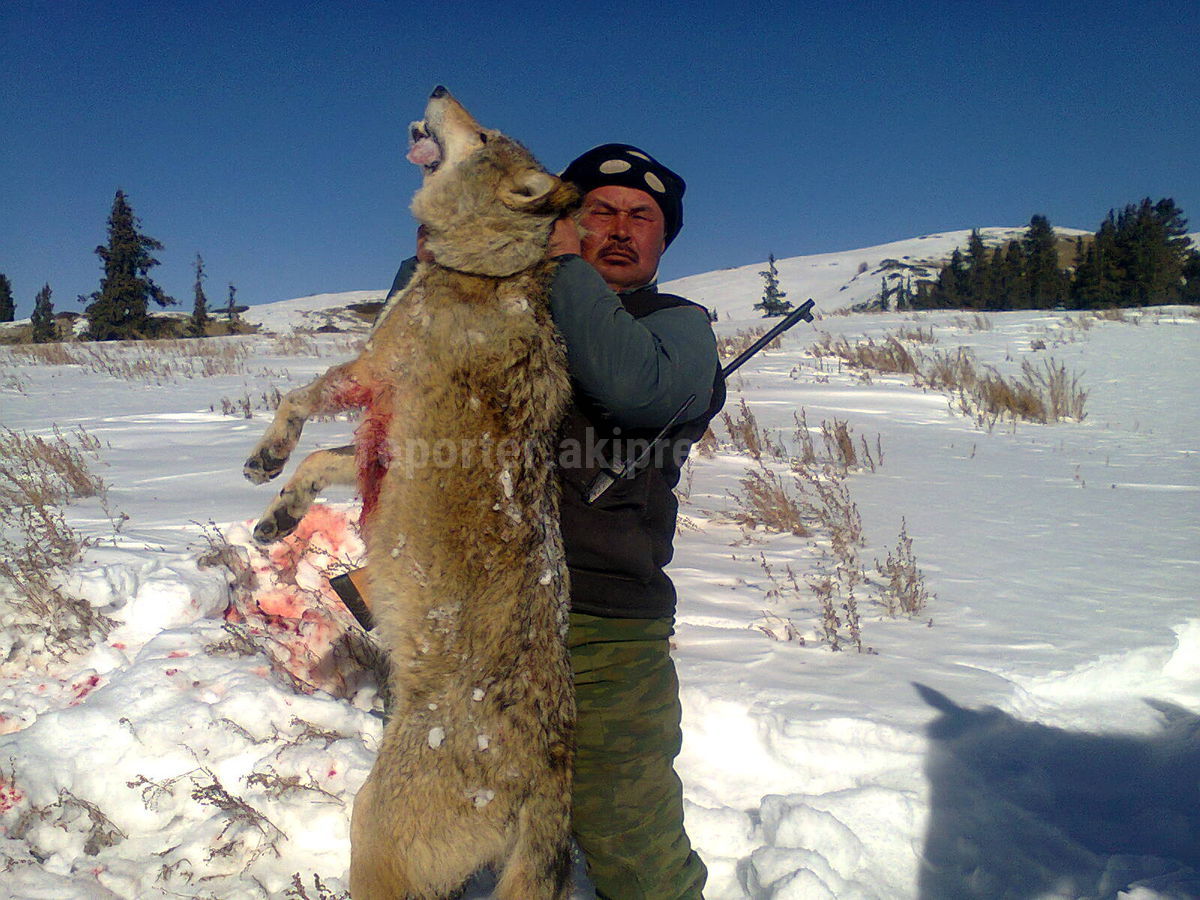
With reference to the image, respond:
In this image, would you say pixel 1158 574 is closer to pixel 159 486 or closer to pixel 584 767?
pixel 584 767

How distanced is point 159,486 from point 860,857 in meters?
4.69

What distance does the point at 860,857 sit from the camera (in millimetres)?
2090

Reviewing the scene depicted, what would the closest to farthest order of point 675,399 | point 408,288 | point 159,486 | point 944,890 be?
point 675,399
point 408,288
point 944,890
point 159,486

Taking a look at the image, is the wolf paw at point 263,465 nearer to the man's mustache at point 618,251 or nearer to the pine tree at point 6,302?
the man's mustache at point 618,251

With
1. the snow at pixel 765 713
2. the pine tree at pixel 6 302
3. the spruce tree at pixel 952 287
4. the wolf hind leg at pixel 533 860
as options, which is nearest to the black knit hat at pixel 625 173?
the snow at pixel 765 713

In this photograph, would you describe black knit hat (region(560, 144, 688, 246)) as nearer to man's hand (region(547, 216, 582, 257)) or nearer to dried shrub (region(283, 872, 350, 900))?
man's hand (region(547, 216, 582, 257))

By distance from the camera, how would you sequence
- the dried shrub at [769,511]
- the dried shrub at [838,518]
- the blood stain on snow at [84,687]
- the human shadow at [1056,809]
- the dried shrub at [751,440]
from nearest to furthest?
1. the human shadow at [1056,809]
2. the blood stain on snow at [84,687]
3. the dried shrub at [838,518]
4. the dried shrub at [769,511]
5. the dried shrub at [751,440]

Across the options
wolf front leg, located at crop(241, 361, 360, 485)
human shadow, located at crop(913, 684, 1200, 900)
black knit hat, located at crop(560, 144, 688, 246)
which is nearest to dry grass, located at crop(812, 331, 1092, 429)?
human shadow, located at crop(913, 684, 1200, 900)

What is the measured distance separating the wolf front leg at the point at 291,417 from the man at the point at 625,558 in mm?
433

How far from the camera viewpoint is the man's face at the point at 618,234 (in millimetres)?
2174

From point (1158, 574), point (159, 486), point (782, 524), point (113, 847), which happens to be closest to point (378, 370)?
point (113, 847)

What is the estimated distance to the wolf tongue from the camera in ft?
6.31

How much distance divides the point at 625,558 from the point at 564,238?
93 cm

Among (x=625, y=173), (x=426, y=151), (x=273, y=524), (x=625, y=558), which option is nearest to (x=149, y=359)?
(x=273, y=524)
